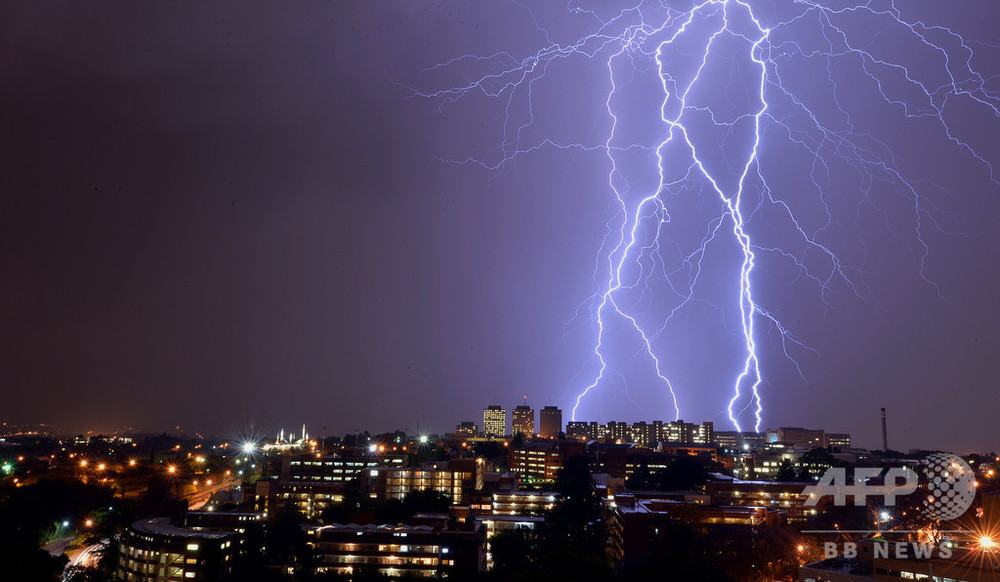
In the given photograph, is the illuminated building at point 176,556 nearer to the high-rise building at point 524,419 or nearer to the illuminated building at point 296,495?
the illuminated building at point 296,495

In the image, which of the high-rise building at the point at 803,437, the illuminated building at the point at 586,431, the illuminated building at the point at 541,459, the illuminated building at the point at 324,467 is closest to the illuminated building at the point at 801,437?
the high-rise building at the point at 803,437

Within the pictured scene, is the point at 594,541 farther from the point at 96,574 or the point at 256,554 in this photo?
the point at 96,574

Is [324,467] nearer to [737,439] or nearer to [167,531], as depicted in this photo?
[167,531]

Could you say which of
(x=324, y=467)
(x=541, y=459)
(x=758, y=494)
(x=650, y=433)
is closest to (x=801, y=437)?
(x=650, y=433)

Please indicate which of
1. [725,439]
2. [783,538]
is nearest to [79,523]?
[783,538]

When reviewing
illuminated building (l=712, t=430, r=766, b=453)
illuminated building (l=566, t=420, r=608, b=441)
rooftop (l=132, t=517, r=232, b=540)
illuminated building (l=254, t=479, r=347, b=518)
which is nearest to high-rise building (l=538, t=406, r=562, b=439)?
illuminated building (l=566, t=420, r=608, b=441)
